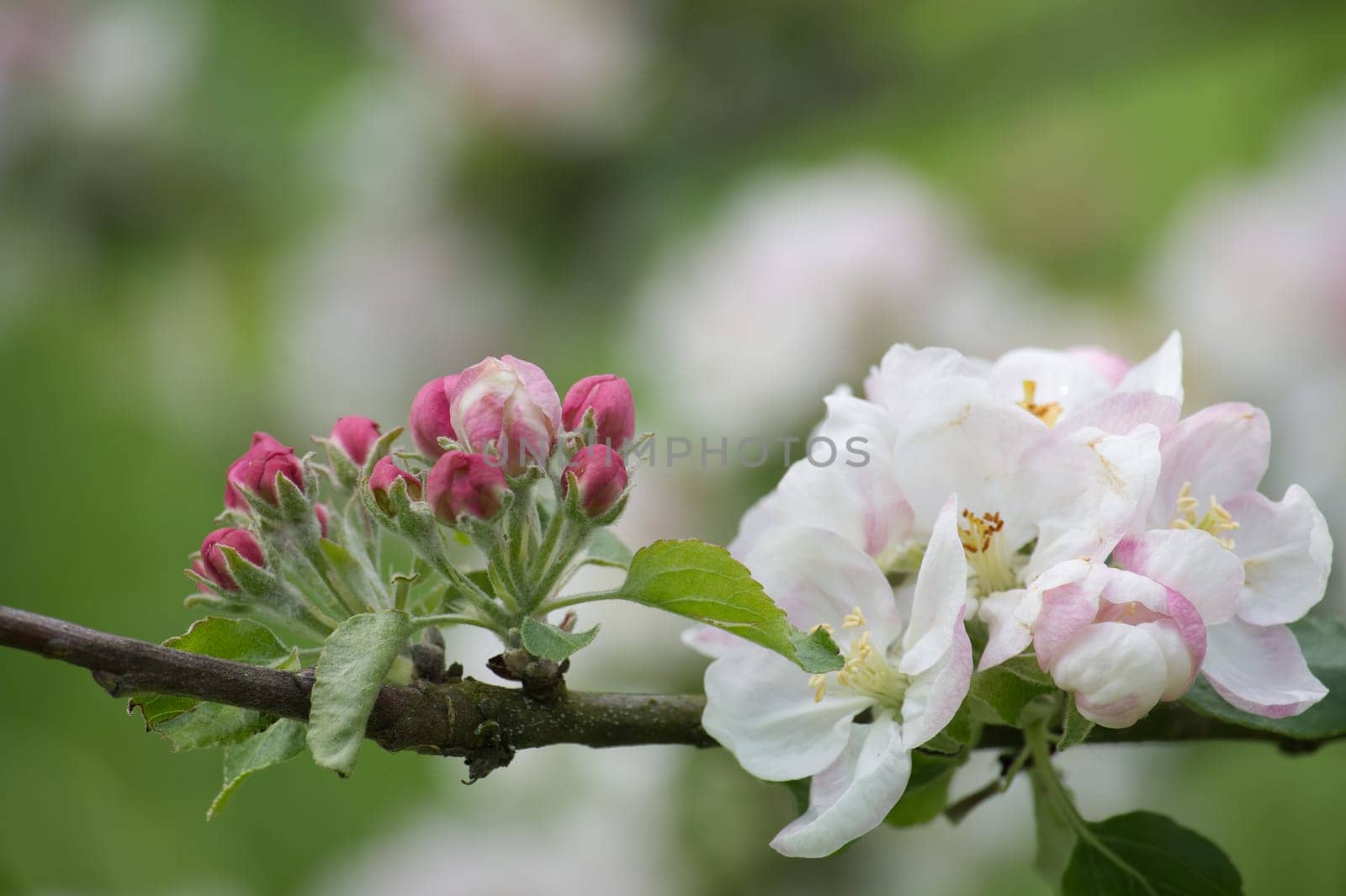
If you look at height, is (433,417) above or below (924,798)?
above

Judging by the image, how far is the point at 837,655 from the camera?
46cm

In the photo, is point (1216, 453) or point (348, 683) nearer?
point (348, 683)

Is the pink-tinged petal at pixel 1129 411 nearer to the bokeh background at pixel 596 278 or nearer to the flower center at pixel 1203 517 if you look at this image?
the flower center at pixel 1203 517

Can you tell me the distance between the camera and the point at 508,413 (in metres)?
0.47

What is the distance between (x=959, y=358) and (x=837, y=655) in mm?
140

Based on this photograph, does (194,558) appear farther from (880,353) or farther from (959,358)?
(880,353)

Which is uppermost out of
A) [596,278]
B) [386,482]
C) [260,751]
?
[386,482]

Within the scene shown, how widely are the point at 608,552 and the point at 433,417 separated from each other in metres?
0.11

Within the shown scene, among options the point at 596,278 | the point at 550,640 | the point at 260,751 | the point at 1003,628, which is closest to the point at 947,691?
the point at 1003,628

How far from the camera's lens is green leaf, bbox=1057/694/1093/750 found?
18.0 inches

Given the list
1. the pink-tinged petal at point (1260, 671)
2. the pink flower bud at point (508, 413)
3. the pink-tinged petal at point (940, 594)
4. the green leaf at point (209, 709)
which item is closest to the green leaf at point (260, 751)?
the green leaf at point (209, 709)

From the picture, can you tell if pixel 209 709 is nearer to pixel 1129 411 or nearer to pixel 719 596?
pixel 719 596

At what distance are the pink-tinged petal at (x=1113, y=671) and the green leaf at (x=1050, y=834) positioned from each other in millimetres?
142

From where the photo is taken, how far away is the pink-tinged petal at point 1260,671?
473 millimetres
